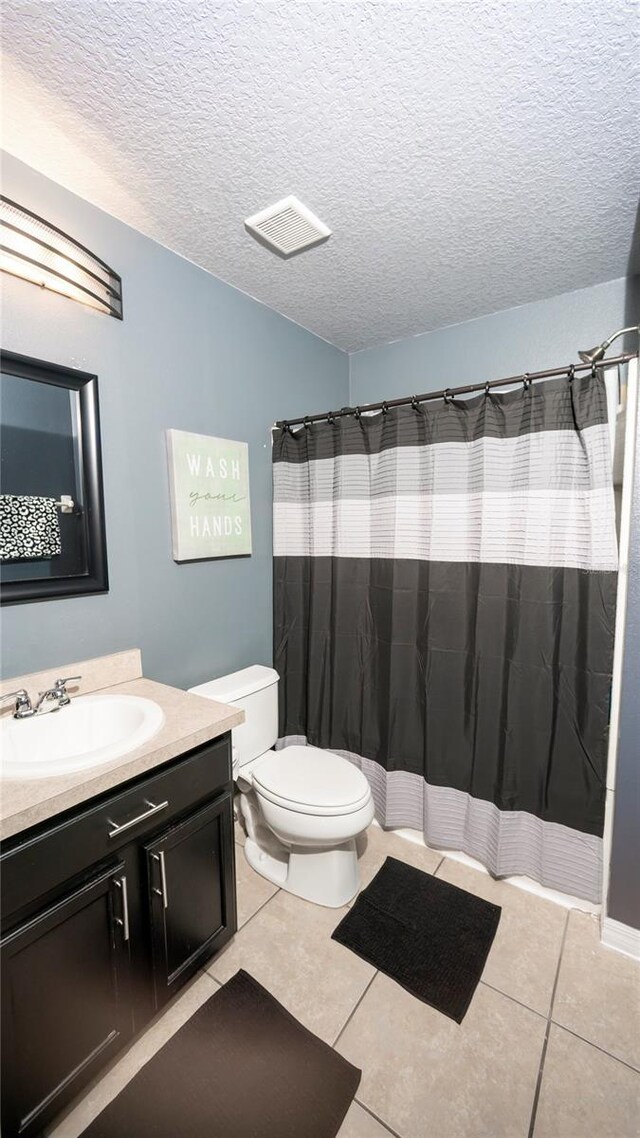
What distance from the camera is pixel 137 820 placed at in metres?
1.04

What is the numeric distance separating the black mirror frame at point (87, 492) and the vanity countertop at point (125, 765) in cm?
33

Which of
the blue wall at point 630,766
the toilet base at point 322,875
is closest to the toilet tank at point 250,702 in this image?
the toilet base at point 322,875

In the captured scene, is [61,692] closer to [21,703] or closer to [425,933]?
[21,703]

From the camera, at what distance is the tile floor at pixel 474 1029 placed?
1027mm

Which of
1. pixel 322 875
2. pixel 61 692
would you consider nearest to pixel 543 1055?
Answer: pixel 322 875

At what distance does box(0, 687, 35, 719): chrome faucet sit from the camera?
1.20 m

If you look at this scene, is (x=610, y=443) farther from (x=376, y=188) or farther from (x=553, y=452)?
(x=376, y=188)

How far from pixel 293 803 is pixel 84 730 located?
733 millimetres

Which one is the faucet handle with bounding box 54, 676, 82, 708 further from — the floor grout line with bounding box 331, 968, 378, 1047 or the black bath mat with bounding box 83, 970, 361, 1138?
the floor grout line with bounding box 331, 968, 378, 1047

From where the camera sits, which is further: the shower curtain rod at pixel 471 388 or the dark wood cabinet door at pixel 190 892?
the shower curtain rod at pixel 471 388

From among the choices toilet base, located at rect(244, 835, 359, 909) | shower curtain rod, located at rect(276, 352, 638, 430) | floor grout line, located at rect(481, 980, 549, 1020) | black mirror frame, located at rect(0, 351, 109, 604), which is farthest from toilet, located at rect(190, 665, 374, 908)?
shower curtain rod, located at rect(276, 352, 638, 430)

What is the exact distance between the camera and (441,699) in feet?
5.90

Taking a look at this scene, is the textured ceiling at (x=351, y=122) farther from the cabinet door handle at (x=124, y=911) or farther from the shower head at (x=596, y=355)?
the cabinet door handle at (x=124, y=911)

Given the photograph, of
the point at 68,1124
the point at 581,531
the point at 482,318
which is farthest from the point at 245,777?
the point at 482,318
